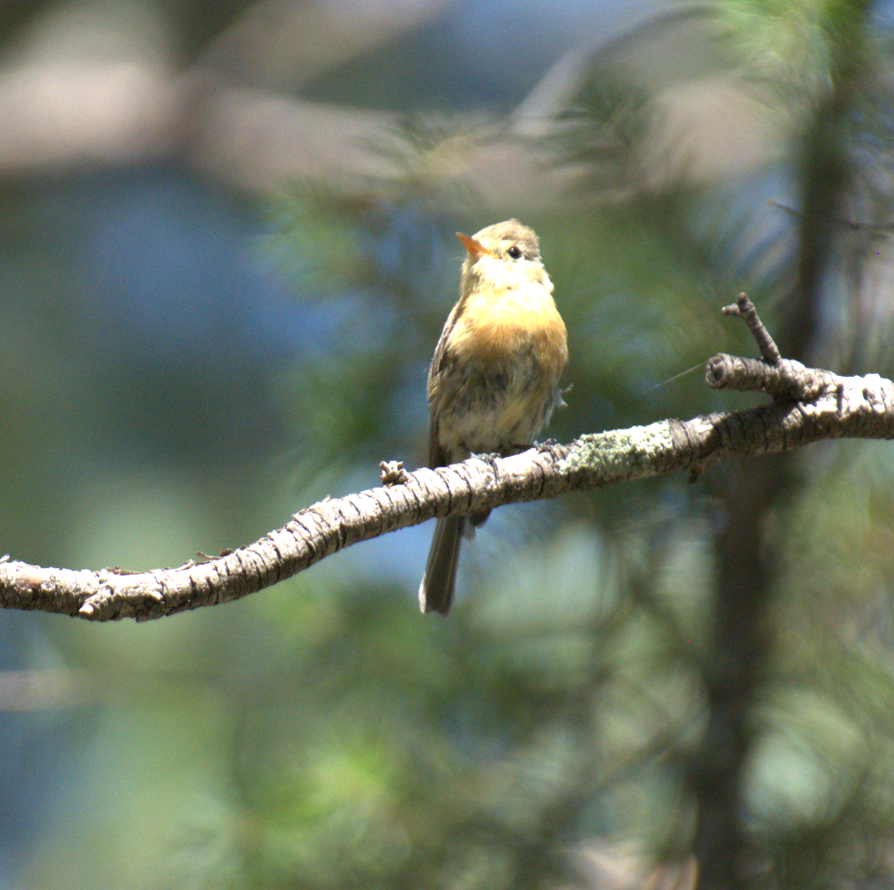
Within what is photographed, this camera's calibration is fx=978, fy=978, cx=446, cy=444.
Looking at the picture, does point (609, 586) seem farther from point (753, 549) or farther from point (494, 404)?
point (494, 404)

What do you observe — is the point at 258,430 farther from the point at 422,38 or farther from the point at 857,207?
the point at 857,207

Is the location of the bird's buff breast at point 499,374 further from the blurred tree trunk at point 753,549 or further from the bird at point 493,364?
the blurred tree trunk at point 753,549

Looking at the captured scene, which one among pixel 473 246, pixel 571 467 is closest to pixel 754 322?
pixel 571 467

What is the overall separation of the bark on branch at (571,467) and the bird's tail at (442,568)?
53cm

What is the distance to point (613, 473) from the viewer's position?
1479 mm

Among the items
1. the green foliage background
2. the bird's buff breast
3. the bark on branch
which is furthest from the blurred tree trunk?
the bird's buff breast

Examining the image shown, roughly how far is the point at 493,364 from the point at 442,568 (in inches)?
22.5

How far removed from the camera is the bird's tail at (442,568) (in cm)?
220

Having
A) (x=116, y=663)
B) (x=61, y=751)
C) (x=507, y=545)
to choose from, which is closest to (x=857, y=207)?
(x=507, y=545)

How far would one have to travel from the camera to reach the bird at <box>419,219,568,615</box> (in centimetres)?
242

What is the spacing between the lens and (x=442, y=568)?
239 centimetres

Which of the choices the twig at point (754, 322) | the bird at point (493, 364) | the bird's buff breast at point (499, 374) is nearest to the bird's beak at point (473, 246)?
the bird at point (493, 364)

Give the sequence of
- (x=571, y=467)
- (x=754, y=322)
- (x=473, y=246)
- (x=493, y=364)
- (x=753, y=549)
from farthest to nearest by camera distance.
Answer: (x=493, y=364), (x=473, y=246), (x=753, y=549), (x=571, y=467), (x=754, y=322)

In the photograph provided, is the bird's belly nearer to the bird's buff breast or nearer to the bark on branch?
the bird's buff breast
